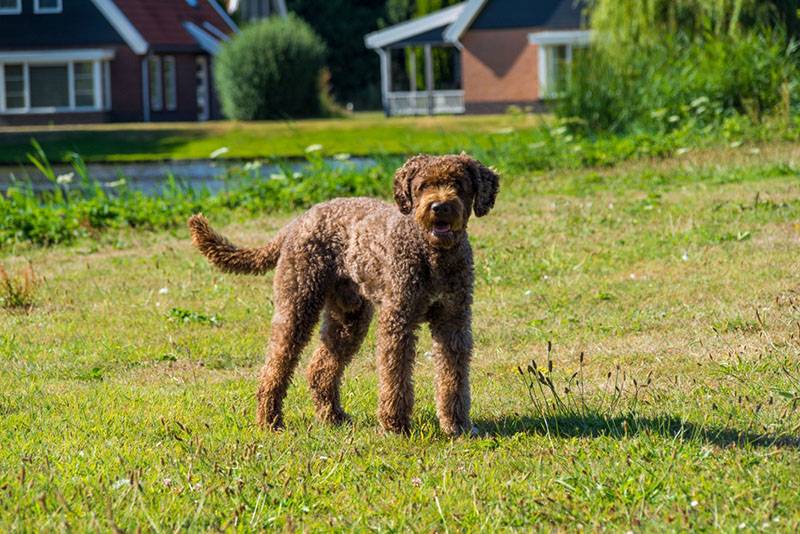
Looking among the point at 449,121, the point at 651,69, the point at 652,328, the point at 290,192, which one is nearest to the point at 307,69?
the point at 449,121

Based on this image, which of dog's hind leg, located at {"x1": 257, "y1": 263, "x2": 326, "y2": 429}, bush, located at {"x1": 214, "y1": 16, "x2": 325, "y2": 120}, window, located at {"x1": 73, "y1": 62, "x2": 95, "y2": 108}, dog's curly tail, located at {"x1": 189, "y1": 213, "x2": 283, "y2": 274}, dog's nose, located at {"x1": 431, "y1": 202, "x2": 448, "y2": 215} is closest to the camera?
dog's nose, located at {"x1": 431, "y1": 202, "x2": 448, "y2": 215}

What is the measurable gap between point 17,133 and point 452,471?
1370 inches

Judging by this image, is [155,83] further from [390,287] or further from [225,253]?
[390,287]

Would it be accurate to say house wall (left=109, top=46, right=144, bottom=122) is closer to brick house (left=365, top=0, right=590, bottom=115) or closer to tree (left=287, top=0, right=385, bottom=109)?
brick house (left=365, top=0, right=590, bottom=115)

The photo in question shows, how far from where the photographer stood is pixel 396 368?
233 inches

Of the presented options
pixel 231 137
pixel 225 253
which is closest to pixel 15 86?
pixel 231 137

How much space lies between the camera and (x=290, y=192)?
14.4 m

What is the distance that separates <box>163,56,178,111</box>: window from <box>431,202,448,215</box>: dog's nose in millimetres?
39388

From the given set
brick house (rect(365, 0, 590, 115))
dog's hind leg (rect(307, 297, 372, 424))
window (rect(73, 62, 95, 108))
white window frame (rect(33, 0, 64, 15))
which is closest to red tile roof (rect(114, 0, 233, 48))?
white window frame (rect(33, 0, 64, 15))

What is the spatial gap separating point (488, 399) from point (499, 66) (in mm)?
36298

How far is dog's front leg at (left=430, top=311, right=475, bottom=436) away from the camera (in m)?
5.92

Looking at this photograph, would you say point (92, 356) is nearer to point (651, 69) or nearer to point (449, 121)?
point (651, 69)

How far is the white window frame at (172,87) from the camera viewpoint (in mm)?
43656

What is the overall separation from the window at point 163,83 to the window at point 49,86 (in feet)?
9.25
